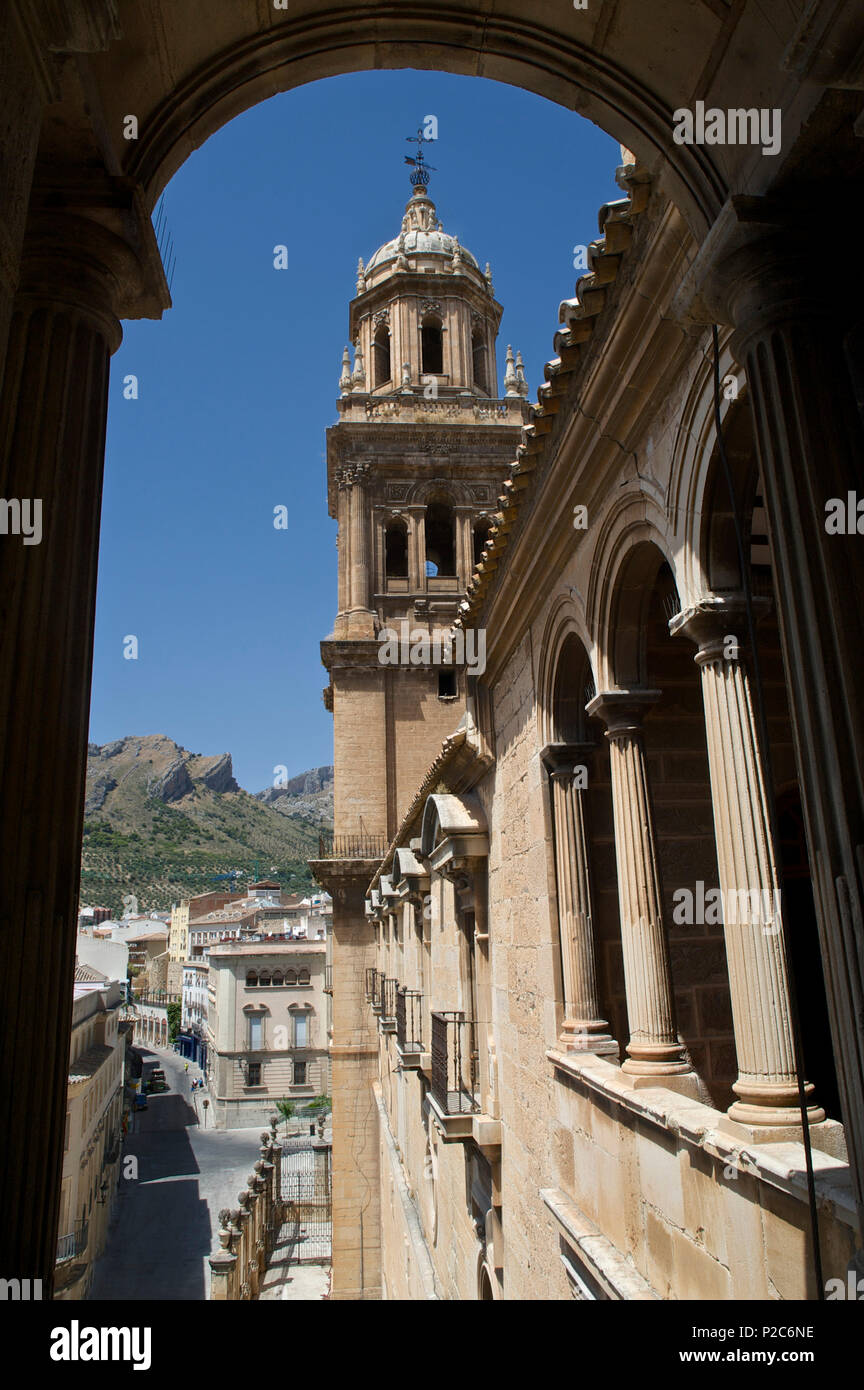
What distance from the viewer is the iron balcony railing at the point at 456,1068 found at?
933cm

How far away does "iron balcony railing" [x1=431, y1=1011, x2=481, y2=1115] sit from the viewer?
30.6 feet

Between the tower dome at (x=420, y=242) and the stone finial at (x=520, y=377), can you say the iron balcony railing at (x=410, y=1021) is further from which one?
the tower dome at (x=420, y=242)

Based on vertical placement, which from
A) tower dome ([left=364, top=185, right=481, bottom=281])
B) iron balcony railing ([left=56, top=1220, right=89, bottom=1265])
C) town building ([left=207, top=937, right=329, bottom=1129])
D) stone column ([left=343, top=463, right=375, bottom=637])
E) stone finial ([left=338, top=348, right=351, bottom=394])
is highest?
tower dome ([left=364, top=185, right=481, bottom=281])

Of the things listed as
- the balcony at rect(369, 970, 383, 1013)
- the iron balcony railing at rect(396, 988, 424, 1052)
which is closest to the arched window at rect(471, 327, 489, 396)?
the balcony at rect(369, 970, 383, 1013)

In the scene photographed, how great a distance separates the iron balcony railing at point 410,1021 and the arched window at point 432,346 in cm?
1979

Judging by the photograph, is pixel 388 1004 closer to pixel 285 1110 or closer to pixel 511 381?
pixel 511 381

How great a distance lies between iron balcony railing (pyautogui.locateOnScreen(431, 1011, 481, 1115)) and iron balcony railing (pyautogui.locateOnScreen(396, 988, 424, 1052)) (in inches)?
139

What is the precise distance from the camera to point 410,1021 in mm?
15336

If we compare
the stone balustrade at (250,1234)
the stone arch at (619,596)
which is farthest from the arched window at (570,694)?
the stone balustrade at (250,1234)

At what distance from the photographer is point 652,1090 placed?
502 cm

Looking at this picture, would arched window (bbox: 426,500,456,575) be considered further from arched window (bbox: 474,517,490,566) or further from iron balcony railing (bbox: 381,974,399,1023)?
iron balcony railing (bbox: 381,974,399,1023)

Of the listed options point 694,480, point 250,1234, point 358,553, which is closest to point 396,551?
point 358,553
